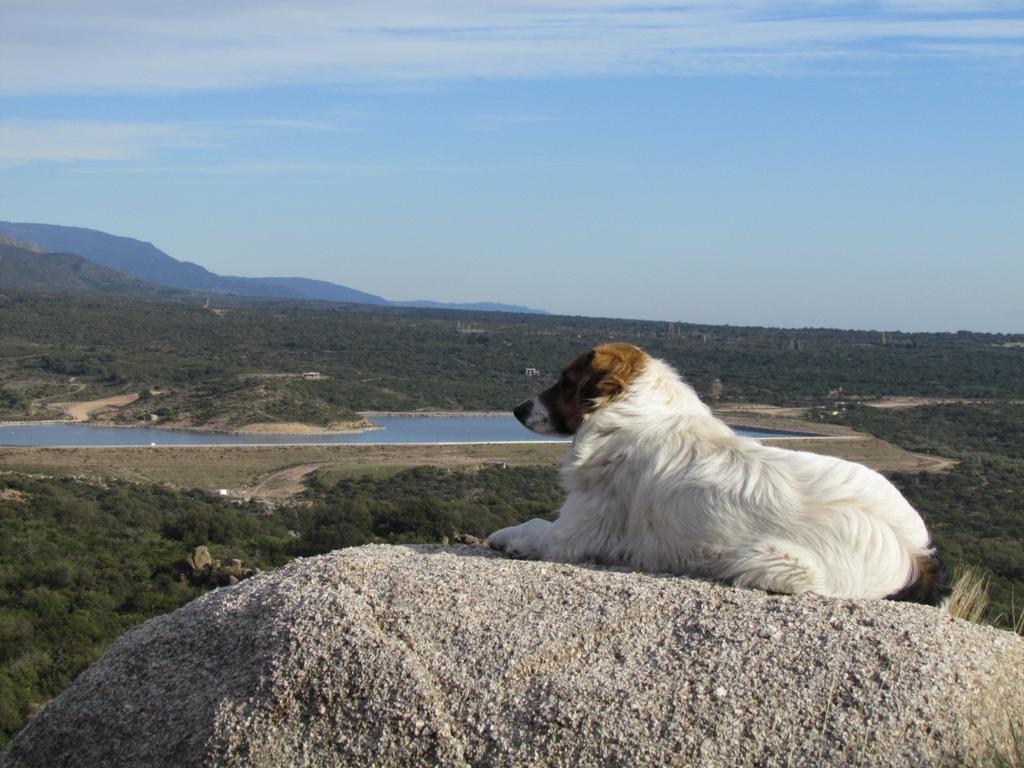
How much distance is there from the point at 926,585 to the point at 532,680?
80.4 inches

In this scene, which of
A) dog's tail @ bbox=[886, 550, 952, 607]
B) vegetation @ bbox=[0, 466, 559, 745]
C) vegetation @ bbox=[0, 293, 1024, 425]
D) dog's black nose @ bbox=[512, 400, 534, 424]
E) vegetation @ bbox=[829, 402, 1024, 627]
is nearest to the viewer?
dog's tail @ bbox=[886, 550, 952, 607]

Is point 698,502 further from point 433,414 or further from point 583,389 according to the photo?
point 433,414

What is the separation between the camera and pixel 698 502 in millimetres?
5590

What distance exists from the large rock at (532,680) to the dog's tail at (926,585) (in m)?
0.28

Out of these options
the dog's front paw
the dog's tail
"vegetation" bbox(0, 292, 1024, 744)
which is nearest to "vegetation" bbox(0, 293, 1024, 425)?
"vegetation" bbox(0, 292, 1024, 744)

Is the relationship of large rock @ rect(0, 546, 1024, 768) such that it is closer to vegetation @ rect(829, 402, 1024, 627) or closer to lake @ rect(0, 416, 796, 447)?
vegetation @ rect(829, 402, 1024, 627)

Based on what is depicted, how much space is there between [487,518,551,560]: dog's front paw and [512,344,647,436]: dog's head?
506 mm

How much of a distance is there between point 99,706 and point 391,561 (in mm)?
1358

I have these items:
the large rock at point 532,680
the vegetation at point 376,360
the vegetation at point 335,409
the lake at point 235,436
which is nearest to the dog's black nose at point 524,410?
the large rock at point 532,680

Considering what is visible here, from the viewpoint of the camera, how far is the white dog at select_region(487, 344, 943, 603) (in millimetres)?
5398

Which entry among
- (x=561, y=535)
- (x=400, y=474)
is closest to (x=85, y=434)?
(x=400, y=474)

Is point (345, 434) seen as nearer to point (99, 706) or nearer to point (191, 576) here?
point (191, 576)

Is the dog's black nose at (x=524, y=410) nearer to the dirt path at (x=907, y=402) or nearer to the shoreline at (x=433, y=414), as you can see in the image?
the dirt path at (x=907, y=402)

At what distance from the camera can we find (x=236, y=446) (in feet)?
158
